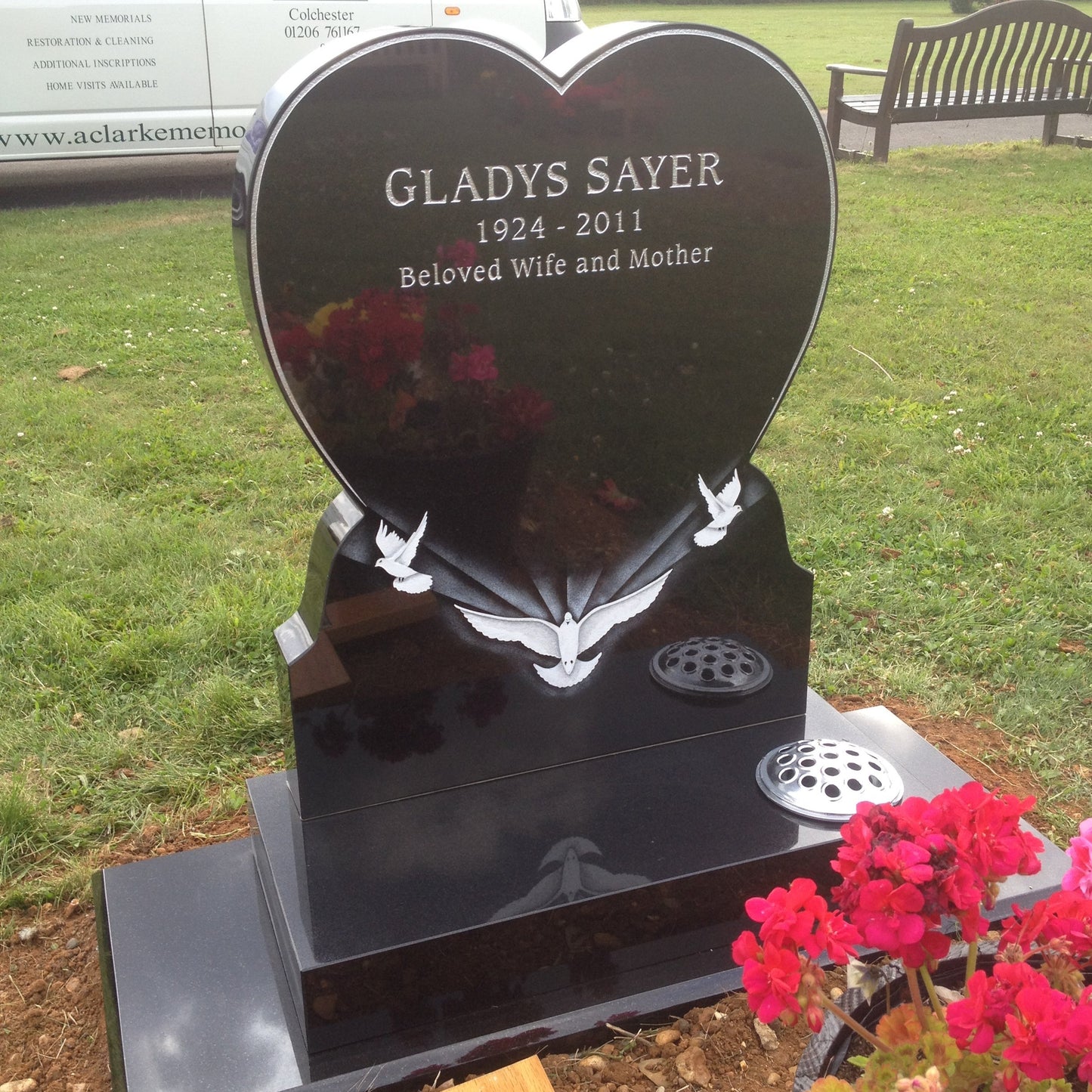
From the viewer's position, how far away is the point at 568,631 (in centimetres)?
248

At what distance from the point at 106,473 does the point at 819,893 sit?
3215mm

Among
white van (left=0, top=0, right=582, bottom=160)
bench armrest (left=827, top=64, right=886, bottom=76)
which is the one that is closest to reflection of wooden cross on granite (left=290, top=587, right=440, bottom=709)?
white van (left=0, top=0, right=582, bottom=160)

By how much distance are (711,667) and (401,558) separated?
77 cm

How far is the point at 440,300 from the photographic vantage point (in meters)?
2.17

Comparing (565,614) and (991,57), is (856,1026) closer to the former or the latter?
(565,614)

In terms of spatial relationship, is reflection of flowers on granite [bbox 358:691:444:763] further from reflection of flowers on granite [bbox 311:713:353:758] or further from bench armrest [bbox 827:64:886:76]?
bench armrest [bbox 827:64:886:76]

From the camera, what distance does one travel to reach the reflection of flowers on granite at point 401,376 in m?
2.10

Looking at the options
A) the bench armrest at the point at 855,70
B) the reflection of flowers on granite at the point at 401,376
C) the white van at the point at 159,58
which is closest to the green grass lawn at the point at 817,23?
the bench armrest at the point at 855,70

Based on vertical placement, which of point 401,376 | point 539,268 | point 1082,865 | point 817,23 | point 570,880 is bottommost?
point 817,23

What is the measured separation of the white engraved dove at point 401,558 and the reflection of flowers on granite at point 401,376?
16 cm

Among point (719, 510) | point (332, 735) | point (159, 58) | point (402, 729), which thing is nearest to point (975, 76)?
point (159, 58)

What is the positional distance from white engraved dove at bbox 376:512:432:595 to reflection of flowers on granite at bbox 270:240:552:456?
0.16 m

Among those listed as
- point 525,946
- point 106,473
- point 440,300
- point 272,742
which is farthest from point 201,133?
point 525,946

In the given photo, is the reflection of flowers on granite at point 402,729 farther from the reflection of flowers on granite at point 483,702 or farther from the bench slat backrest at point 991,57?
the bench slat backrest at point 991,57
